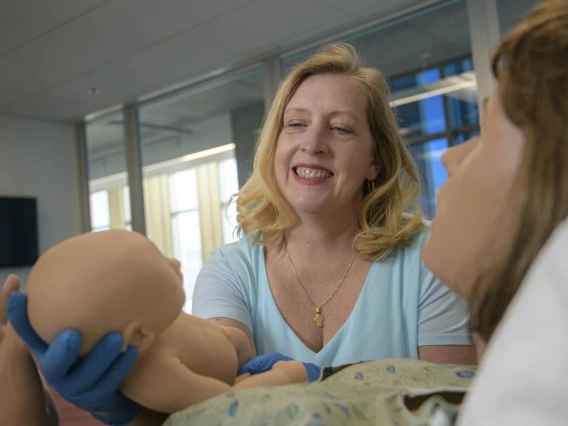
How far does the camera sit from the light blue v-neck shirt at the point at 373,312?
4.57 ft

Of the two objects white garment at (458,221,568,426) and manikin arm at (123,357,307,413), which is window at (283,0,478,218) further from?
white garment at (458,221,568,426)

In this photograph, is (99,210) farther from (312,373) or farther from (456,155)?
(456,155)

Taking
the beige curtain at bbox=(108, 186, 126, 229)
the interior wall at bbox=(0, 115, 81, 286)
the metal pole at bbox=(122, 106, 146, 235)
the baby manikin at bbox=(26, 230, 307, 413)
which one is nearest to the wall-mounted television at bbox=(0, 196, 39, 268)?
the interior wall at bbox=(0, 115, 81, 286)

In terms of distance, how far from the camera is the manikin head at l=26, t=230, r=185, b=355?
0.71 metres

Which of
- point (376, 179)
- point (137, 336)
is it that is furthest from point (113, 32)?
point (137, 336)

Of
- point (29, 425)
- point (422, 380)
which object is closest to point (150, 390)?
point (29, 425)

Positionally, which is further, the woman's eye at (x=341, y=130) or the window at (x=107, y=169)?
the window at (x=107, y=169)

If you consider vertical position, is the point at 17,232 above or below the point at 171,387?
above

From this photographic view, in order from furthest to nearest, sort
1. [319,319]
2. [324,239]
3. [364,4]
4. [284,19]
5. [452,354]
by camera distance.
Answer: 1. [284,19]
2. [364,4]
3. [324,239]
4. [319,319]
5. [452,354]

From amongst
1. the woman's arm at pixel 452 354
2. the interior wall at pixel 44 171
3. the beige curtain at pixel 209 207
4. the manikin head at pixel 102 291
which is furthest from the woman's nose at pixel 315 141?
the interior wall at pixel 44 171

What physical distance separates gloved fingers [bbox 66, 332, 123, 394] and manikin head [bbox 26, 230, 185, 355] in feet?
0.05

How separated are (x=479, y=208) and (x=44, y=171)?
6894 mm

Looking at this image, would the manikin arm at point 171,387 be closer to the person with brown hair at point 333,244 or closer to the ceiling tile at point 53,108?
the person with brown hair at point 333,244

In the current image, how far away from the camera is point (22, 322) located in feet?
2.37
